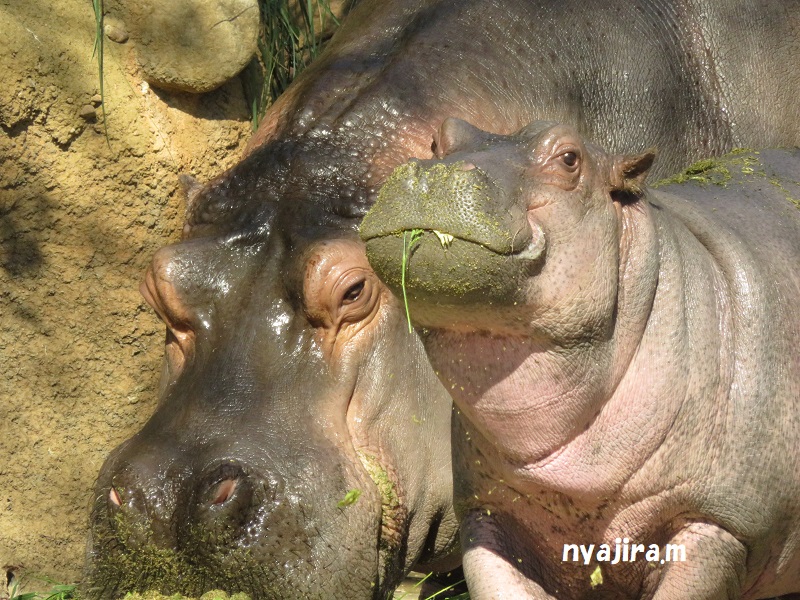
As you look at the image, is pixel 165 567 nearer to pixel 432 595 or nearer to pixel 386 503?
pixel 386 503

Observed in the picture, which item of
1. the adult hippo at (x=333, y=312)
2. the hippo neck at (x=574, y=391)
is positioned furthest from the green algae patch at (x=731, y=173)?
the hippo neck at (x=574, y=391)

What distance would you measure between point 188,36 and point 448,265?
119 inches

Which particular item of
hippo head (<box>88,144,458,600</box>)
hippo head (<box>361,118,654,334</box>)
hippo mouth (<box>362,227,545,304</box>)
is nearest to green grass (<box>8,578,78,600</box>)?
hippo head (<box>88,144,458,600</box>)

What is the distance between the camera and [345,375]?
3.99 m

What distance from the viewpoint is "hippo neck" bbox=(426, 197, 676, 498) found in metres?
2.98

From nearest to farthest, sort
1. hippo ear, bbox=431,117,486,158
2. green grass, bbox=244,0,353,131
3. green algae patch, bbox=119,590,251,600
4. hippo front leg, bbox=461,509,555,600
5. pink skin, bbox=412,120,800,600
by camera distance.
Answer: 1. pink skin, bbox=412,120,800,600
2. hippo ear, bbox=431,117,486,158
3. hippo front leg, bbox=461,509,555,600
4. green algae patch, bbox=119,590,251,600
5. green grass, bbox=244,0,353,131

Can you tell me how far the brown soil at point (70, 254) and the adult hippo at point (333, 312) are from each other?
982mm

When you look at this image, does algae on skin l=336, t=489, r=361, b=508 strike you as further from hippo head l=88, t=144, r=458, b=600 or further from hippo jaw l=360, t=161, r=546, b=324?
hippo jaw l=360, t=161, r=546, b=324

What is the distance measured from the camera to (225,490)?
361cm

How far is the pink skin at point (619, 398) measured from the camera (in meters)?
2.96

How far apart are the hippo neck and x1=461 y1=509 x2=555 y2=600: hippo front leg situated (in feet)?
0.94

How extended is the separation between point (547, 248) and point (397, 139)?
1.50m

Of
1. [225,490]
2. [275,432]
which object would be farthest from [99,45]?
[225,490]

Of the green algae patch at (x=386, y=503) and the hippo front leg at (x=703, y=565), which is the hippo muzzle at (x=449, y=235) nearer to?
the hippo front leg at (x=703, y=565)
